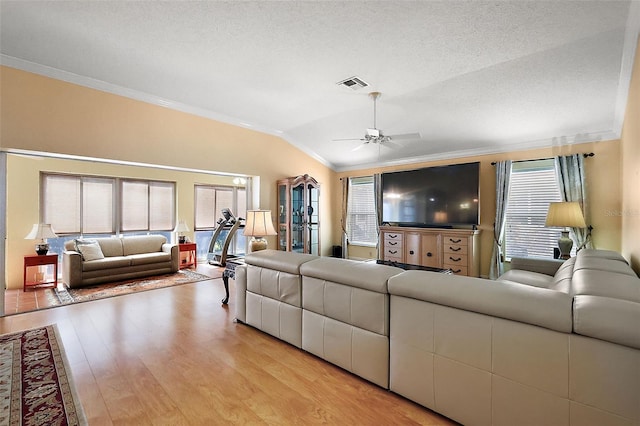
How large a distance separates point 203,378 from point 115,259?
4123 mm

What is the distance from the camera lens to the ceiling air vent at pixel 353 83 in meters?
3.47

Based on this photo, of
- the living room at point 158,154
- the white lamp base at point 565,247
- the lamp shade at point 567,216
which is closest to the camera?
the living room at point 158,154

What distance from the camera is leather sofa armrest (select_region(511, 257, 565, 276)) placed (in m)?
3.29

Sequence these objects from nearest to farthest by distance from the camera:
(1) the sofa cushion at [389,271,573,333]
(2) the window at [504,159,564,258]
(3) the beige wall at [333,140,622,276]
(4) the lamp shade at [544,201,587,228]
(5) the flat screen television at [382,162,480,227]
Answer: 1. (1) the sofa cushion at [389,271,573,333]
2. (4) the lamp shade at [544,201,587,228]
3. (3) the beige wall at [333,140,622,276]
4. (2) the window at [504,159,564,258]
5. (5) the flat screen television at [382,162,480,227]

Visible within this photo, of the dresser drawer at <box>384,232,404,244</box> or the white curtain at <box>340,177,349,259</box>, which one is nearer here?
the dresser drawer at <box>384,232,404,244</box>

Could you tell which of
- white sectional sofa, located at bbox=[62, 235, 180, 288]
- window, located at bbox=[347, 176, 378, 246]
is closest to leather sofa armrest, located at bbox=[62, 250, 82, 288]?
white sectional sofa, located at bbox=[62, 235, 180, 288]

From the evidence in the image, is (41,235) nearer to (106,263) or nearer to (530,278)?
(106,263)

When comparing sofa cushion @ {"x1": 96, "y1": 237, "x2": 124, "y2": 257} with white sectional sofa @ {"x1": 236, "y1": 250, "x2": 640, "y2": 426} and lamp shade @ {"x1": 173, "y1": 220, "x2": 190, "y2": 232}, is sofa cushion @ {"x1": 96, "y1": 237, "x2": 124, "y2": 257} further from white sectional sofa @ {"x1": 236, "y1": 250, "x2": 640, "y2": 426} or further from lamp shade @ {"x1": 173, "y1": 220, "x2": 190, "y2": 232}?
white sectional sofa @ {"x1": 236, "y1": 250, "x2": 640, "y2": 426}

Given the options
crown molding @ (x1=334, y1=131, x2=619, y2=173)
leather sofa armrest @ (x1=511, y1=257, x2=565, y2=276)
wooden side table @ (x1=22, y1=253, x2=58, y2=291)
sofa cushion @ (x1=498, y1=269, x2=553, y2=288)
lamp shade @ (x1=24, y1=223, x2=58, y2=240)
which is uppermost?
crown molding @ (x1=334, y1=131, x2=619, y2=173)

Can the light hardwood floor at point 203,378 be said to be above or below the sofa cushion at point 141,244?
below

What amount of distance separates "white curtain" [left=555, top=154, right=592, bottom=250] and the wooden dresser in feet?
4.24

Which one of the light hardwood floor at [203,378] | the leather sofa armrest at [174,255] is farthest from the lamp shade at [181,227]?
the light hardwood floor at [203,378]

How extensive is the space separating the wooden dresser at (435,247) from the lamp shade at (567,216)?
116cm

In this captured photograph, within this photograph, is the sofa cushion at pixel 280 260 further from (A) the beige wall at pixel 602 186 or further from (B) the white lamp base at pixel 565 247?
(A) the beige wall at pixel 602 186
